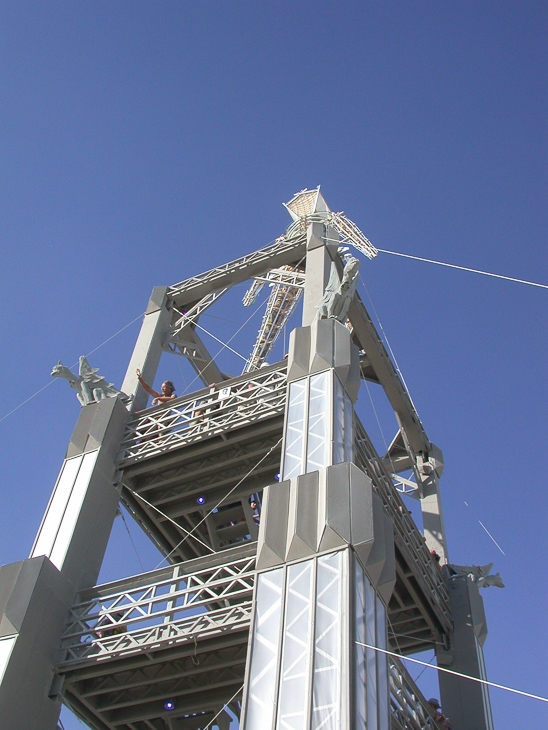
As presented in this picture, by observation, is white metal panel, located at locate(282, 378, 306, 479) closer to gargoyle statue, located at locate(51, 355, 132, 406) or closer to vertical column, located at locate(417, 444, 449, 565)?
gargoyle statue, located at locate(51, 355, 132, 406)

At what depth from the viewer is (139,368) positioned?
19500mm

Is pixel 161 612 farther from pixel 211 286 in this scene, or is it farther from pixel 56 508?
pixel 211 286

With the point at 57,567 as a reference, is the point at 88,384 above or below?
above

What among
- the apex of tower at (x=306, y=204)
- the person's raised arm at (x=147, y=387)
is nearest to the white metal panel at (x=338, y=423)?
the person's raised arm at (x=147, y=387)

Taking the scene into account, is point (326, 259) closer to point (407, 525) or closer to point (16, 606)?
point (407, 525)

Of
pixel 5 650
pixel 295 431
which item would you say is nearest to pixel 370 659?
pixel 295 431

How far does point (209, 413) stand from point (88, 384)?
137 inches

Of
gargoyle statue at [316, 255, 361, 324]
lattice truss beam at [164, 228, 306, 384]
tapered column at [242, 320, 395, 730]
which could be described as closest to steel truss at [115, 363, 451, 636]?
gargoyle statue at [316, 255, 361, 324]

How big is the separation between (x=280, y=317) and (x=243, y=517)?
1374 centimetres

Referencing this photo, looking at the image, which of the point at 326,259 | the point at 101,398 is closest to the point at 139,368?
the point at 101,398

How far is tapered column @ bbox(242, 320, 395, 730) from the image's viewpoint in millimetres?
9523

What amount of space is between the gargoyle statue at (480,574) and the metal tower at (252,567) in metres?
0.27

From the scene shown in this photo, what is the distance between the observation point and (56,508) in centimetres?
1589

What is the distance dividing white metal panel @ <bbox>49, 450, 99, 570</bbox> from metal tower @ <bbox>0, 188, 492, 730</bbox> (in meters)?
0.04
